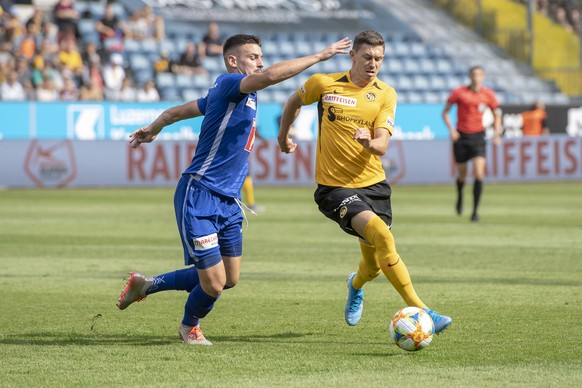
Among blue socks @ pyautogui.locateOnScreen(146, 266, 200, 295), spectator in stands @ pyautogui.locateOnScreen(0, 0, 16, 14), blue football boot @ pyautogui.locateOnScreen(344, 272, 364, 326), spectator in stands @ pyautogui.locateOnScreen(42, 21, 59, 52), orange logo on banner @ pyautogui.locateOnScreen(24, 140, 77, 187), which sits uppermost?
spectator in stands @ pyautogui.locateOnScreen(0, 0, 16, 14)

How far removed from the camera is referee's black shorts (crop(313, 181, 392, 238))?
825 cm

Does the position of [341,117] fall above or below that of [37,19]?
below

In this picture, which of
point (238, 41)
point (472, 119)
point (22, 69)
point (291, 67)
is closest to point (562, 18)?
point (22, 69)

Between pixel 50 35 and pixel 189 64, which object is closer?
pixel 50 35

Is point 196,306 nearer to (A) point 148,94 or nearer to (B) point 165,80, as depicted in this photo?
(A) point 148,94

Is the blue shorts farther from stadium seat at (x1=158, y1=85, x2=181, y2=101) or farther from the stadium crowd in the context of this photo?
stadium seat at (x1=158, y1=85, x2=181, y2=101)

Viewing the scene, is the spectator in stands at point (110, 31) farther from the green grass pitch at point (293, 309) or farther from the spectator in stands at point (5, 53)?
the green grass pitch at point (293, 309)

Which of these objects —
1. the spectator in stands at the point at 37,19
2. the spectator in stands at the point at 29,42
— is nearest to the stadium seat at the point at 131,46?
the spectator in stands at the point at 37,19

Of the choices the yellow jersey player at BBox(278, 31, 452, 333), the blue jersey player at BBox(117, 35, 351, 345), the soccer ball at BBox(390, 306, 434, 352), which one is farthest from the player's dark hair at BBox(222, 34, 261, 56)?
the soccer ball at BBox(390, 306, 434, 352)

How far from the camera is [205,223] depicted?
304 inches

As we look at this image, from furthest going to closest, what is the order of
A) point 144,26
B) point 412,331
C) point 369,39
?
1. point 144,26
2. point 369,39
3. point 412,331

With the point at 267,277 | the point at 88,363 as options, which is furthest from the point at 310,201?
the point at 88,363

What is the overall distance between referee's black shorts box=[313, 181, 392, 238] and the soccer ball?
107 cm

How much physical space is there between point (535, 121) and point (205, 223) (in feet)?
84.6
